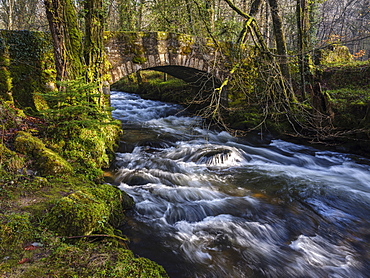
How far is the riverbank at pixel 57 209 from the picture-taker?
76.3 inches

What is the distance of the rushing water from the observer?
3.08 metres

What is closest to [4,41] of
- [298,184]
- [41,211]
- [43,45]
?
[43,45]

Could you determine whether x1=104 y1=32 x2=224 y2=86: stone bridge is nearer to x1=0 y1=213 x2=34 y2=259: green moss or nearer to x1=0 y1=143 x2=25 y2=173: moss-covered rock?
x1=0 y1=143 x2=25 y2=173: moss-covered rock

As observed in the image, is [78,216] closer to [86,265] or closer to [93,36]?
[86,265]

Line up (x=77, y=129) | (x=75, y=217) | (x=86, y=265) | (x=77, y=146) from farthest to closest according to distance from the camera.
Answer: (x=77, y=129)
(x=77, y=146)
(x=75, y=217)
(x=86, y=265)

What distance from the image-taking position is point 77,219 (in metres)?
2.45

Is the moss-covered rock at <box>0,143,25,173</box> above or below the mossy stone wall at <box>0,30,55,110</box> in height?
below

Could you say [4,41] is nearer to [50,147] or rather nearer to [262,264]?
[50,147]

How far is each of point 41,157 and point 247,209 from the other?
11.7ft

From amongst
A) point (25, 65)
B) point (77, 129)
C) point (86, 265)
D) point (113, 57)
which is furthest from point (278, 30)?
point (86, 265)

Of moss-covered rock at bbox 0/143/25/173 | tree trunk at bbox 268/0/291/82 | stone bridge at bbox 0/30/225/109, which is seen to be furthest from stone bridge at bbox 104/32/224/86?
moss-covered rock at bbox 0/143/25/173

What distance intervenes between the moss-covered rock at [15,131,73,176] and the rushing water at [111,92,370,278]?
1.37 metres

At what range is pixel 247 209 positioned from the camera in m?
4.32

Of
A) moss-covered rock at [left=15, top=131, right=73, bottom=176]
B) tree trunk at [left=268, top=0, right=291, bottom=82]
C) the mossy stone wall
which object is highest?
tree trunk at [left=268, top=0, right=291, bottom=82]
